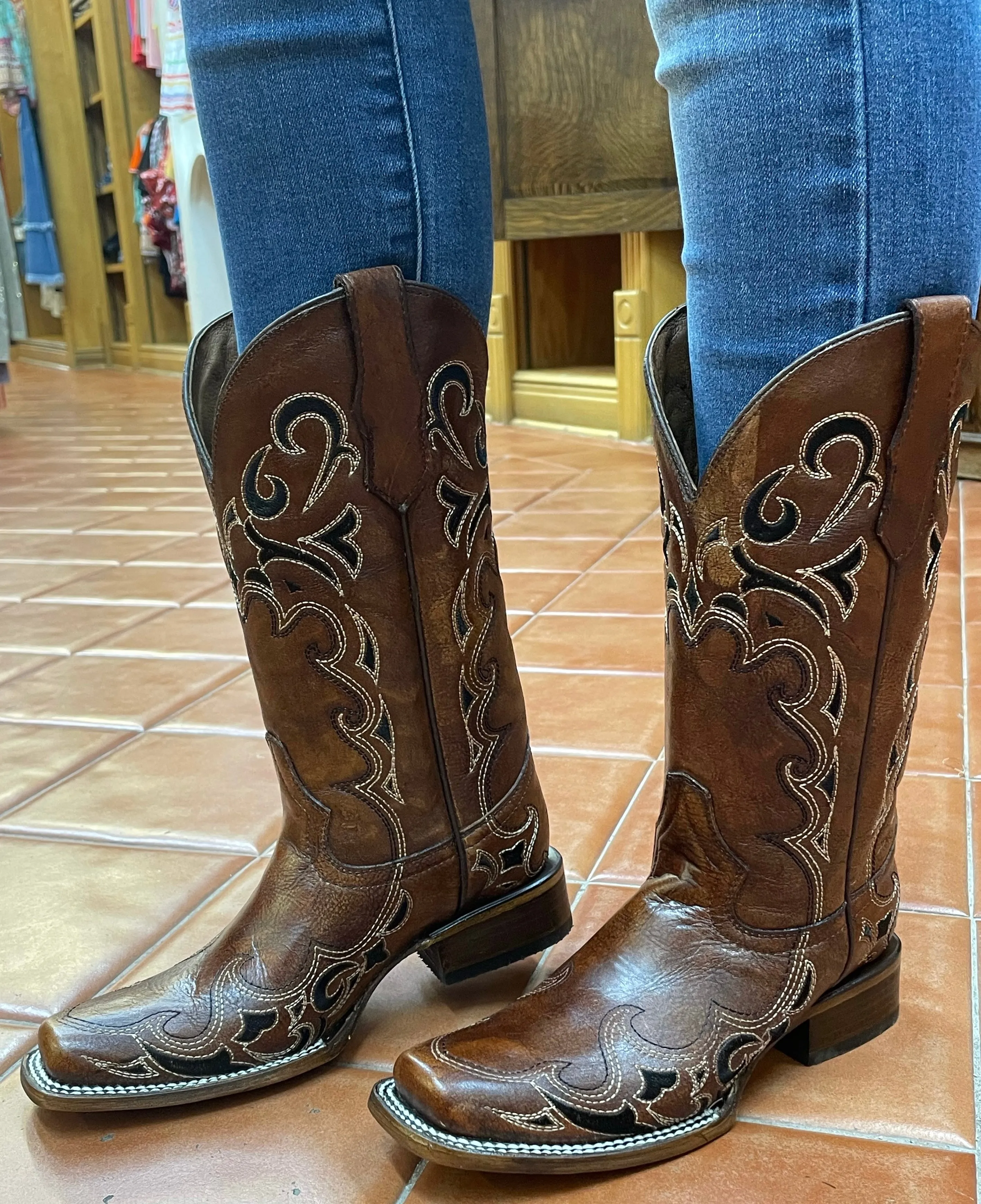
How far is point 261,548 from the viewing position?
621 millimetres

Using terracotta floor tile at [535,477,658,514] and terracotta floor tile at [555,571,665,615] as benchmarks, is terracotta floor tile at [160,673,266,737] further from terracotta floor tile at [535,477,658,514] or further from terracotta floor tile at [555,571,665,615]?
terracotta floor tile at [535,477,658,514]

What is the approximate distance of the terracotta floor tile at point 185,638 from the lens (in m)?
1.61

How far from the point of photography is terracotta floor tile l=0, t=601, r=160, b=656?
1.68m

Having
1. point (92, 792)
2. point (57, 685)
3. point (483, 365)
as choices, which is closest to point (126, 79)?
point (57, 685)

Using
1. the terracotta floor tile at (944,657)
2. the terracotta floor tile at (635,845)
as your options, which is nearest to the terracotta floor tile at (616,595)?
the terracotta floor tile at (944,657)

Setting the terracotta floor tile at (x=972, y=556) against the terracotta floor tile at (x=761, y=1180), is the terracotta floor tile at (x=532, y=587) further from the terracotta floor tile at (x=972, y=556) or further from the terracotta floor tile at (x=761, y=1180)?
the terracotta floor tile at (x=761, y=1180)

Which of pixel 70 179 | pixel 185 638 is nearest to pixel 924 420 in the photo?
pixel 185 638

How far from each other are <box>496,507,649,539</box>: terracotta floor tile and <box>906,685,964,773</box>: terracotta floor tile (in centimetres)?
87

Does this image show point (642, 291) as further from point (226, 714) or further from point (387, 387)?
point (387, 387)

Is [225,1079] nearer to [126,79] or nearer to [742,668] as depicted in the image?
[742,668]

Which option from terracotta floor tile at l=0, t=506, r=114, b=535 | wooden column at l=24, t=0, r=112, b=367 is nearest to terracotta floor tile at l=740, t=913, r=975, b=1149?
terracotta floor tile at l=0, t=506, r=114, b=535

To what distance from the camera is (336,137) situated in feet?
1.86

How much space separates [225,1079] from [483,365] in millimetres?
442

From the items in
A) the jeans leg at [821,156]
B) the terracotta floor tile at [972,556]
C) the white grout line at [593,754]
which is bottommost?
the white grout line at [593,754]
